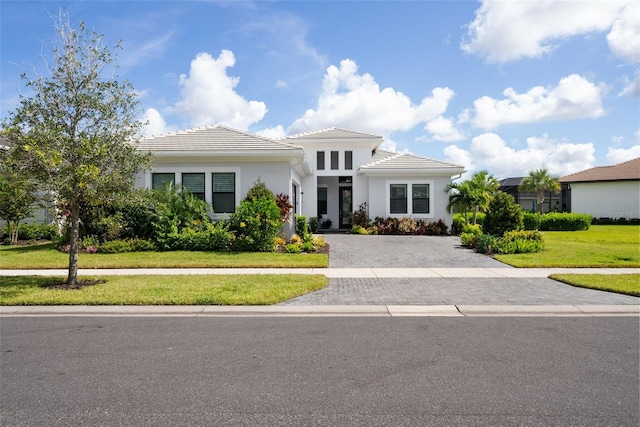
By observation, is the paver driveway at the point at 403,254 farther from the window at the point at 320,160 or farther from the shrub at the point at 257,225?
the window at the point at 320,160

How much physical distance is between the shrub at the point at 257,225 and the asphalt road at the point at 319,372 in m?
8.06

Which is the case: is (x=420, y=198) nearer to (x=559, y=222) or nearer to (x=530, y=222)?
(x=530, y=222)

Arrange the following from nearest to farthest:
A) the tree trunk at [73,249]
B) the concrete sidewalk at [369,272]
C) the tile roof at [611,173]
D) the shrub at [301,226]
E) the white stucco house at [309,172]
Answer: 1. the tree trunk at [73,249]
2. the concrete sidewalk at [369,272]
3. the shrub at [301,226]
4. the white stucco house at [309,172]
5. the tile roof at [611,173]

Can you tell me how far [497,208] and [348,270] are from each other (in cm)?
891

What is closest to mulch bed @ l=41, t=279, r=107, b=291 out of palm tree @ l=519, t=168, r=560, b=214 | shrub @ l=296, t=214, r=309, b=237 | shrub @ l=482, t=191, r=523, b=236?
shrub @ l=296, t=214, r=309, b=237

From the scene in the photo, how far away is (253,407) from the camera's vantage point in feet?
12.8

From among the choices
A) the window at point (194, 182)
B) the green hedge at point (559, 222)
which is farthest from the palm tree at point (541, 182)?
the window at point (194, 182)

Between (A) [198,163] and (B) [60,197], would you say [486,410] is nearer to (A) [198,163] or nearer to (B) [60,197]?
(B) [60,197]

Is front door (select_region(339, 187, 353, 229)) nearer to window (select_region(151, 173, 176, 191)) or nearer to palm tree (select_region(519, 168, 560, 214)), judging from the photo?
window (select_region(151, 173, 176, 191))

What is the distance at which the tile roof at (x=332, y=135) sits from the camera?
86.8ft

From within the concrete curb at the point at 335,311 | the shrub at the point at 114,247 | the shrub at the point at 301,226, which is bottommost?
the concrete curb at the point at 335,311

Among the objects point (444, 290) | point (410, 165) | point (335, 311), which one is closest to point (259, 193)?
point (444, 290)

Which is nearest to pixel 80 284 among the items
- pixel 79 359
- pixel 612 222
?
pixel 79 359

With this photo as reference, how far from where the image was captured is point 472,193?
22.9 m
